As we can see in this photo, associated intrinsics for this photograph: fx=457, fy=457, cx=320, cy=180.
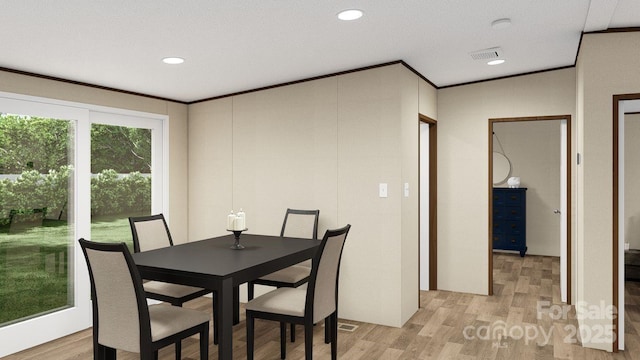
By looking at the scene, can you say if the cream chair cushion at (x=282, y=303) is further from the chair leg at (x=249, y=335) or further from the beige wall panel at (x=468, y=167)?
the beige wall panel at (x=468, y=167)

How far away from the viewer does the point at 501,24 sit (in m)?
2.98

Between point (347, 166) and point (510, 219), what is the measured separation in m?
4.14

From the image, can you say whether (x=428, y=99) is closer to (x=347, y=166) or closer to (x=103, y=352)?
(x=347, y=166)

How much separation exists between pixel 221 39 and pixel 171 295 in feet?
6.09

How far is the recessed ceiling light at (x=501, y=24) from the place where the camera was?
115 inches

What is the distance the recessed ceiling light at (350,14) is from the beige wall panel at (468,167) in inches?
99.3

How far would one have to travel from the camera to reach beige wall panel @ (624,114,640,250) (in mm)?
5660

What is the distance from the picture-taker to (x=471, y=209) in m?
4.86

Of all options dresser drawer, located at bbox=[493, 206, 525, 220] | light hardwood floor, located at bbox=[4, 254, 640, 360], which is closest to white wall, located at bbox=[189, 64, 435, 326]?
light hardwood floor, located at bbox=[4, 254, 640, 360]

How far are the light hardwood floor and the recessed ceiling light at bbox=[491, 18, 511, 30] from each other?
7.47 feet

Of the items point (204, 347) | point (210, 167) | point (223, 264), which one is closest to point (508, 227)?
point (210, 167)

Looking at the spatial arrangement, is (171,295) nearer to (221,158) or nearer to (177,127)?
(221,158)

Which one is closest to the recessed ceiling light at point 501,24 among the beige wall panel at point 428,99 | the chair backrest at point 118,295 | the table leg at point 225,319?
the beige wall panel at point 428,99

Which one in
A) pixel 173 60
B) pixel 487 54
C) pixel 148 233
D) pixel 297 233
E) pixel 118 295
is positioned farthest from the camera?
pixel 297 233
